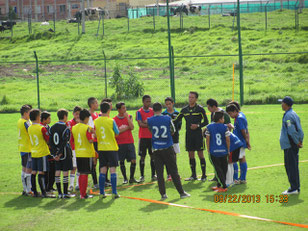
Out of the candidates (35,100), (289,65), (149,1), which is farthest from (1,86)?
(149,1)

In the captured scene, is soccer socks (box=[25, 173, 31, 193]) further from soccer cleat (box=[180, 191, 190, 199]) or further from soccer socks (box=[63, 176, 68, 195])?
soccer cleat (box=[180, 191, 190, 199])

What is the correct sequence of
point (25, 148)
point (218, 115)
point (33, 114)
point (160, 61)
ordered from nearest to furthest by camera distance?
point (218, 115), point (33, 114), point (25, 148), point (160, 61)

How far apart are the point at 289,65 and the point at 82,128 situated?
83.9 feet

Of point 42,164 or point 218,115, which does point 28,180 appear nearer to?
point 42,164

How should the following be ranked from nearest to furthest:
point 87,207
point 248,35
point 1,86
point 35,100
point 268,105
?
point 87,207 → point 268,105 → point 35,100 → point 1,86 → point 248,35

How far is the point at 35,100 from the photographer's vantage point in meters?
27.0

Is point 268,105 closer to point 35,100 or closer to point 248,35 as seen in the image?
point 35,100

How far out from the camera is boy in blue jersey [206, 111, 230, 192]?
8.96 m

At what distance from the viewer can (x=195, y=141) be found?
408 inches

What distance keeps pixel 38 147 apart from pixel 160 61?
28.0 meters
